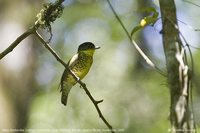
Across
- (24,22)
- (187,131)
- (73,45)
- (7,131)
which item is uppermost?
(187,131)

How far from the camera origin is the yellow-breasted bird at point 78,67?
4.35 meters

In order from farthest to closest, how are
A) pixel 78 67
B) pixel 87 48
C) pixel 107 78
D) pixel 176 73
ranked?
1. pixel 107 78
2. pixel 87 48
3. pixel 78 67
4. pixel 176 73

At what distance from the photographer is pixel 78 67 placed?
4.54 metres

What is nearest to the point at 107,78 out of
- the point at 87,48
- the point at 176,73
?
the point at 87,48

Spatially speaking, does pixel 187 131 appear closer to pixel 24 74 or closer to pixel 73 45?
pixel 24 74

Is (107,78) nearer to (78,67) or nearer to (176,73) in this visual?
(78,67)

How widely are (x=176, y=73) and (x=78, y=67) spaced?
2.82 metres

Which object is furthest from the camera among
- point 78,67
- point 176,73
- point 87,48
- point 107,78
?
point 107,78

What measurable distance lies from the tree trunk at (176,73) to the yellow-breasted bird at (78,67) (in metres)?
2.26

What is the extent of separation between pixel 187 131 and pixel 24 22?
178 inches

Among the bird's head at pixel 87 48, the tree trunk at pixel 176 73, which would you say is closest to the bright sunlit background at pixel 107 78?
the bird's head at pixel 87 48

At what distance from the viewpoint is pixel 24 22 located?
5875mm

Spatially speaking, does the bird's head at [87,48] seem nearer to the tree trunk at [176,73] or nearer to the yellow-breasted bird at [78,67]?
the yellow-breasted bird at [78,67]

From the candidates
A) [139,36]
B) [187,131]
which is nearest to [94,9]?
[139,36]
